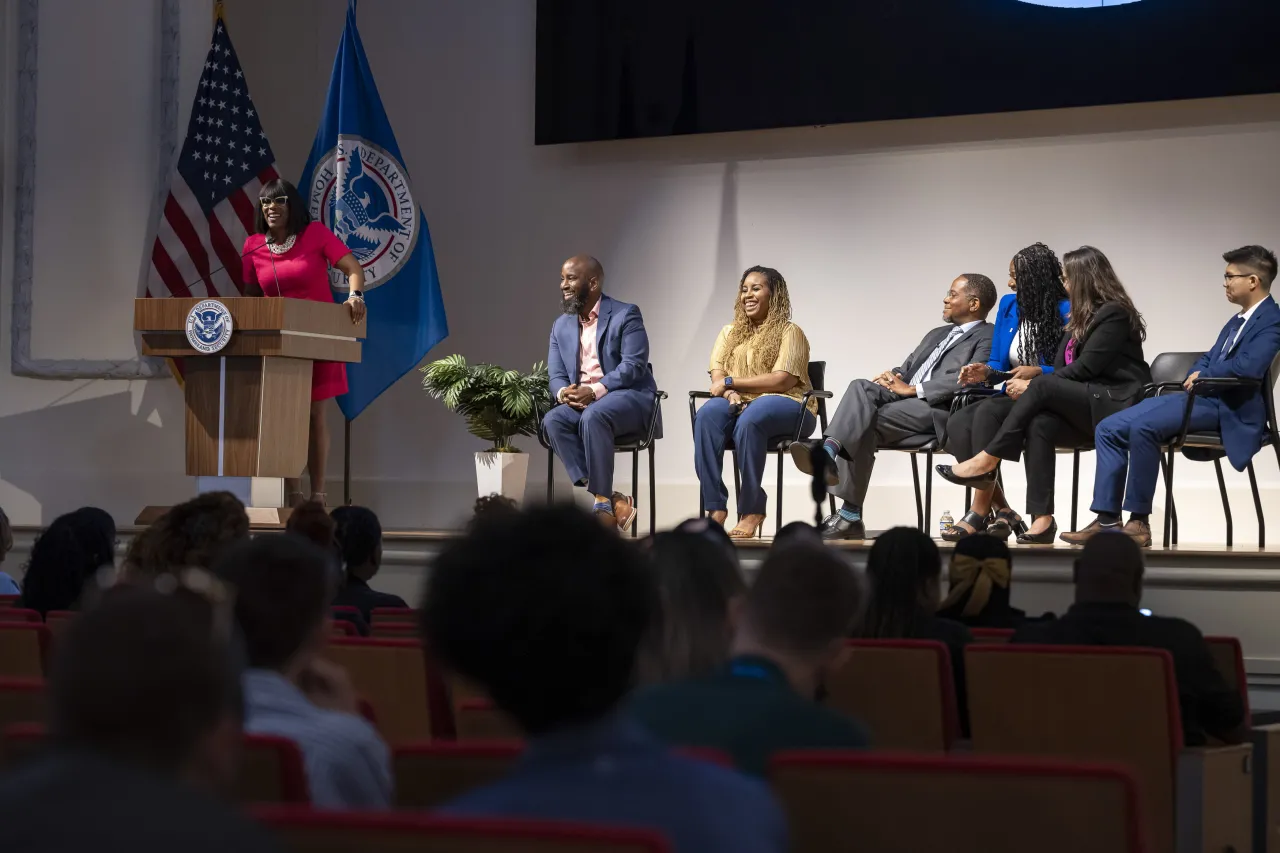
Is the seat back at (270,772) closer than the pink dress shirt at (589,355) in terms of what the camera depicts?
Yes

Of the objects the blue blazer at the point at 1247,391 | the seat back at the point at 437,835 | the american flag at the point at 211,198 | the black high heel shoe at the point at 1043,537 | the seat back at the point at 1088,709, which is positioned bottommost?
the seat back at the point at 1088,709

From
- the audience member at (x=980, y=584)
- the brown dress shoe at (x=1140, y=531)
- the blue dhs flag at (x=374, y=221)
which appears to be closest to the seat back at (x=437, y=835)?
the audience member at (x=980, y=584)

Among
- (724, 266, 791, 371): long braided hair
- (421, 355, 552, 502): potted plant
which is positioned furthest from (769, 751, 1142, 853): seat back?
(421, 355, 552, 502): potted plant

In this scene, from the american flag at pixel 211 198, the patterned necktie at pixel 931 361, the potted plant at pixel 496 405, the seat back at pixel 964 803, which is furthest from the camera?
the american flag at pixel 211 198

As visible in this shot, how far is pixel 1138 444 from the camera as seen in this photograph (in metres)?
4.89

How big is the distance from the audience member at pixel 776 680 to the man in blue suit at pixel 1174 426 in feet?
11.3

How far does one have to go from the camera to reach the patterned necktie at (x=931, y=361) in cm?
575

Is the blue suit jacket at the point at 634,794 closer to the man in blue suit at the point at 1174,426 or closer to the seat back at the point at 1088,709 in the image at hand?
the seat back at the point at 1088,709

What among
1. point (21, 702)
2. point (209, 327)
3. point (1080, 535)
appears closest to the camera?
point (21, 702)

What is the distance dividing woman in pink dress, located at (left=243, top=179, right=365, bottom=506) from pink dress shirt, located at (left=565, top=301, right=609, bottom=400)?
3.08ft

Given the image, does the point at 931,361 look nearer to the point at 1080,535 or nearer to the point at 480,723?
the point at 1080,535

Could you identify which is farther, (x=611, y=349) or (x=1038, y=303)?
(x=611, y=349)

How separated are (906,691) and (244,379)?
12.7 ft

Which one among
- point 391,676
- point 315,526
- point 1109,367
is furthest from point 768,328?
point 391,676
